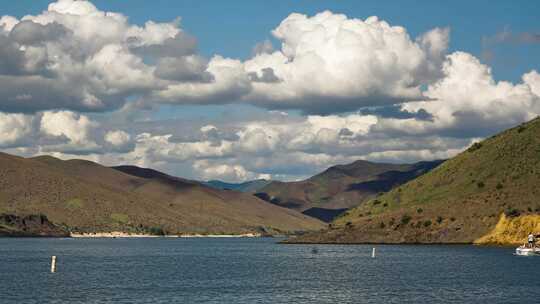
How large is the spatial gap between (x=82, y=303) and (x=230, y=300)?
16602mm

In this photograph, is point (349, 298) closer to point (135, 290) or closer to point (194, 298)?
point (194, 298)

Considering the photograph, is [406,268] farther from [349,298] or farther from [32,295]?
[32,295]

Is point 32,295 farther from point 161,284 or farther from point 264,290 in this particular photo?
point 264,290

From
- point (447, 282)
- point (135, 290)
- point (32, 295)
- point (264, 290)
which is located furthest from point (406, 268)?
point (32, 295)

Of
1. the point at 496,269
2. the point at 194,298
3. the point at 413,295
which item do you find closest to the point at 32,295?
the point at 194,298

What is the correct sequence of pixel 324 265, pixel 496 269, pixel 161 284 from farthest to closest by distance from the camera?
pixel 324 265, pixel 496 269, pixel 161 284

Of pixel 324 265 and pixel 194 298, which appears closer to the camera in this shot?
pixel 194 298

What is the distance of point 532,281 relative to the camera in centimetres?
12369

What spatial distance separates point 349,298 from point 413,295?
860cm

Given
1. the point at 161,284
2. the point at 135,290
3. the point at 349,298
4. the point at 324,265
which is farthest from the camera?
the point at 324,265

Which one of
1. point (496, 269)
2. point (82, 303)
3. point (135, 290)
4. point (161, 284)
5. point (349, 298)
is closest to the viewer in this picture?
point (82, 303)

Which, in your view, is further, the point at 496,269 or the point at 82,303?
the point at 496,269

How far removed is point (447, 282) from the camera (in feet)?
407

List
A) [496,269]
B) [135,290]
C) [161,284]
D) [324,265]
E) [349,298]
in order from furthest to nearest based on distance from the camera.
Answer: [324,265] < [496,269] < [161,284] < [135,290] < [349,298]
